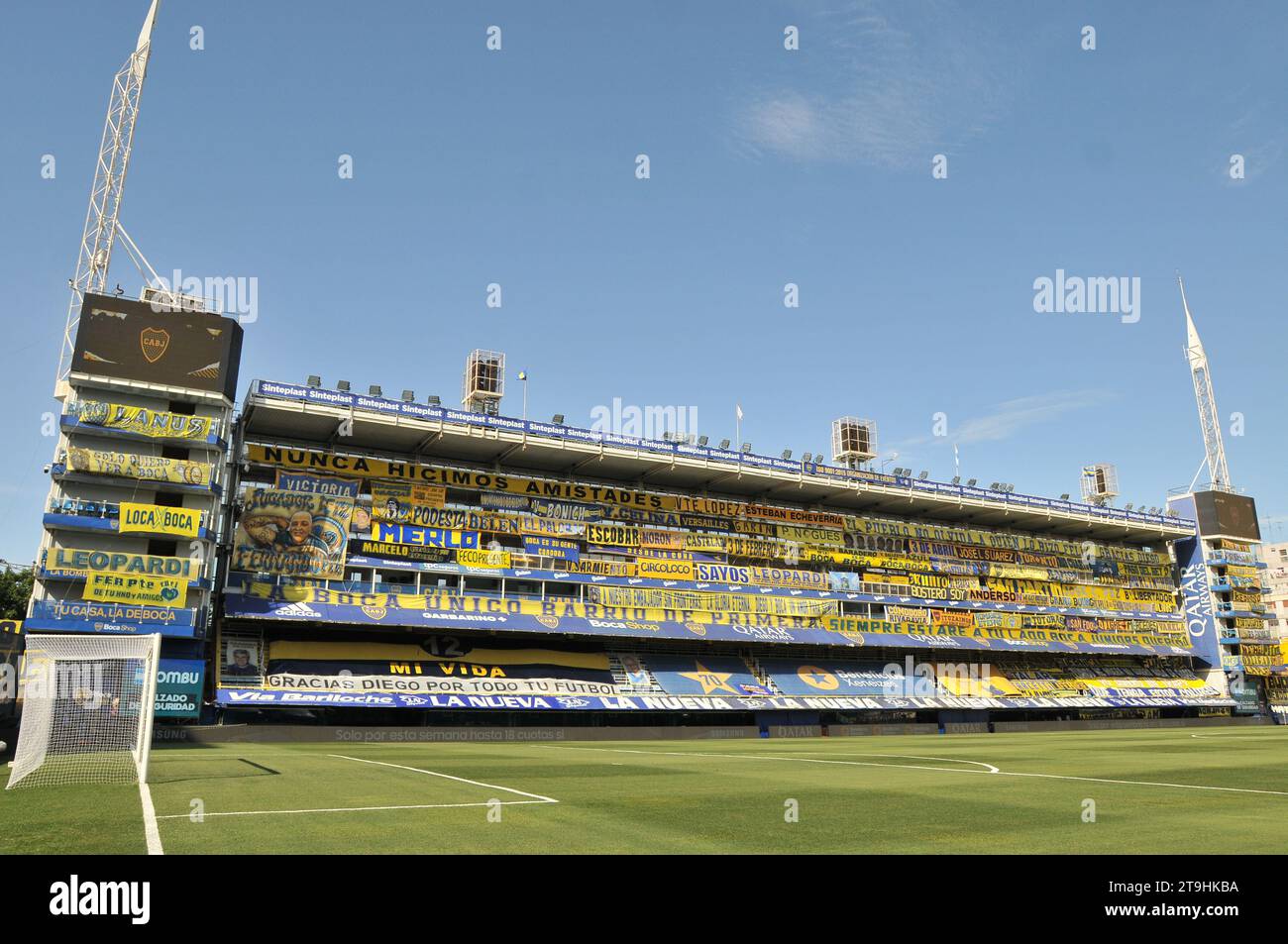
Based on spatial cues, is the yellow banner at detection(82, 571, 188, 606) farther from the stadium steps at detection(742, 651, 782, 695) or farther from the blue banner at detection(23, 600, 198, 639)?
the stadium steps at detection(742, 651, 782, 695)

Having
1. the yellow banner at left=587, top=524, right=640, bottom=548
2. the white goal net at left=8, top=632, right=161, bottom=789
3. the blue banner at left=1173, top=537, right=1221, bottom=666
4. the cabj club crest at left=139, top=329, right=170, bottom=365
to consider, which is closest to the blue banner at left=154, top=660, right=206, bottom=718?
the cabj club crest at left=139, top=329, right=170, bottom=365

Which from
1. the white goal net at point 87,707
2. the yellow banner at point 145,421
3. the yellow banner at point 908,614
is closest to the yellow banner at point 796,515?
the yellow banner at point 908,614

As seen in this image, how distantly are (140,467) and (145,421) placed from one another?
9.08 ft

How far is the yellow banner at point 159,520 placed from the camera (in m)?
49.1

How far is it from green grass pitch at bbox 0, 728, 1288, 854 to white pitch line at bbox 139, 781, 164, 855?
0.12 m

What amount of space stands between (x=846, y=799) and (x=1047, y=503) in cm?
8328

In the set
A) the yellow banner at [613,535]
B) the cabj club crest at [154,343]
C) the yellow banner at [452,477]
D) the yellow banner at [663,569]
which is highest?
the cabj club crest at [154,343]

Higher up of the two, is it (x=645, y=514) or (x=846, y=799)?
(x=645, y=514)

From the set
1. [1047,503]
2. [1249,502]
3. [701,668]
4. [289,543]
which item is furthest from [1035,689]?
[289,543]

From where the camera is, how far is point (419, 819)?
12055mm

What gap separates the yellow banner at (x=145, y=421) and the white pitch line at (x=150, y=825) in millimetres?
41261

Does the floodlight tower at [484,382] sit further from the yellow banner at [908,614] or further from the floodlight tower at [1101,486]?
the floodlight tower at [1101,486]

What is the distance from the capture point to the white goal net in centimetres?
1891
